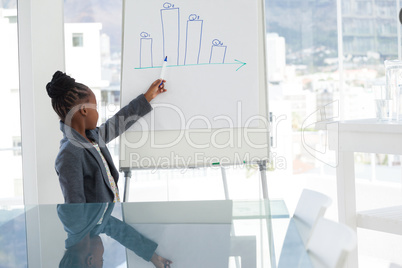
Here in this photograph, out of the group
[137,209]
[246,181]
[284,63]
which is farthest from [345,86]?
[137,209]

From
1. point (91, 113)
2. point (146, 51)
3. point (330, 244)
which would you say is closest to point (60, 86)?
point (91, 113)

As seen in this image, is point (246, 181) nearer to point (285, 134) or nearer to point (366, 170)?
point (285, 134)

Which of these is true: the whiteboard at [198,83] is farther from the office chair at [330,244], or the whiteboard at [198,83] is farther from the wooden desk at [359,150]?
the office chair at [330,244]

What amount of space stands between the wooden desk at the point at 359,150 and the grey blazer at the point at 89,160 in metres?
0.96

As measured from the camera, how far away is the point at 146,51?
2398 mm

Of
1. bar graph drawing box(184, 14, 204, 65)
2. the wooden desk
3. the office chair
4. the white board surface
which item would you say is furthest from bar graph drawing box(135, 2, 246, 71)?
the office chair

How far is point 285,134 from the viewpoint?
15.3 feet

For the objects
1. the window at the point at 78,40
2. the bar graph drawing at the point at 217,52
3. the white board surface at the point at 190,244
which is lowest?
the white board surface at the point at 190,244

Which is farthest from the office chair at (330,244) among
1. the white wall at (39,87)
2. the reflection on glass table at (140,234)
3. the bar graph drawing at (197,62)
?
the white wall at (39,87)

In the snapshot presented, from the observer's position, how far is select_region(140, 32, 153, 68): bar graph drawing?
2.40m

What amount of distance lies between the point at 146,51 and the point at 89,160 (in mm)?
637

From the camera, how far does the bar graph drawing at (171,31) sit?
239 centimetres

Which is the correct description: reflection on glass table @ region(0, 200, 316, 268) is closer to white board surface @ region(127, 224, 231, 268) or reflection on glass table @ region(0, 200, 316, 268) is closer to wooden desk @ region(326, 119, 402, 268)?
white board surface @ region(127, 224, 231, 268)

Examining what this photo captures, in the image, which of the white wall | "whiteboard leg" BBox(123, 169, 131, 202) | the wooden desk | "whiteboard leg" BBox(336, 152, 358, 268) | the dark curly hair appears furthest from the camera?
the white wall
